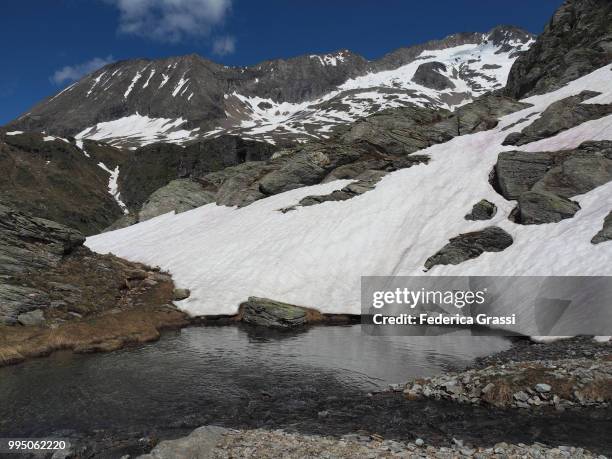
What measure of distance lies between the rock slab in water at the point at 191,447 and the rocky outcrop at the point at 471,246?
90.1 feet

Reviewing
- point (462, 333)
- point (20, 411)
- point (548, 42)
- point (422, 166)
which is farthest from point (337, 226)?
point (548, 42)

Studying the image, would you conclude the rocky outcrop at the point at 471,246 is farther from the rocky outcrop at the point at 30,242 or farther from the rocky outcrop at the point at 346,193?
the rocky outcrop at the point at 30,242

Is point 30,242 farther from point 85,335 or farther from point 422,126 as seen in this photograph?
point 422,126

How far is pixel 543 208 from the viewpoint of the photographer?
3547 cm

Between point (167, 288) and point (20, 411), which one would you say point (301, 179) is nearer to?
point (167, 288)

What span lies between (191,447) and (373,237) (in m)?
32.7

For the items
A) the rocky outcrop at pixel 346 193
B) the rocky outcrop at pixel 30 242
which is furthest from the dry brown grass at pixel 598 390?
the rocky outcrop at pixel 30 242

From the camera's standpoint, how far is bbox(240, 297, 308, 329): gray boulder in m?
34.0

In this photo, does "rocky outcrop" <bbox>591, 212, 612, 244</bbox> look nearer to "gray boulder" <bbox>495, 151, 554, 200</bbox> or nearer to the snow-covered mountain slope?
the snow-covered mountain slope

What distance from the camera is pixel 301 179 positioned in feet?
201

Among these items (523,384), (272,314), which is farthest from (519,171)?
(523,384)

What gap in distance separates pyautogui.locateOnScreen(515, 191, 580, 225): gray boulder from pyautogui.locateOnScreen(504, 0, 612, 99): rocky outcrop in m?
37.9

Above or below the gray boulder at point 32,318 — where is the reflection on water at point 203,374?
below

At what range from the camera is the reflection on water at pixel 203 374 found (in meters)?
17.6
